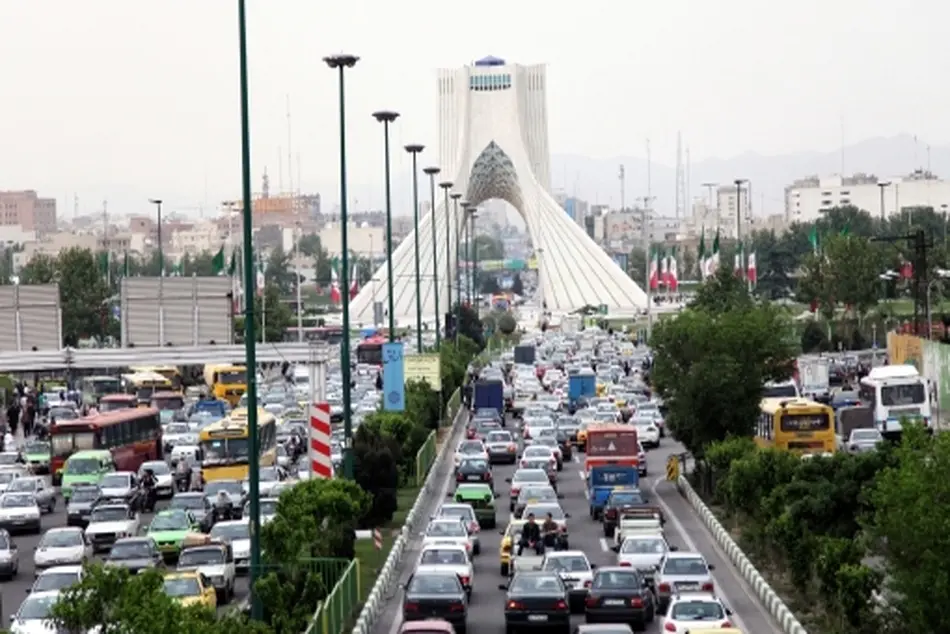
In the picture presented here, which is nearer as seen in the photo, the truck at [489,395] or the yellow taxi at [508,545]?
the yellow taxi at [508,545]

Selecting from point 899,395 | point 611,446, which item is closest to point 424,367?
point 899,395

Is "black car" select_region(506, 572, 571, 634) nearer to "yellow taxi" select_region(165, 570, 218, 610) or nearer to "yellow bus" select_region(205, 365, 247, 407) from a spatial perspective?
"yellow taxi" select_region(165, 570, 218, 610)

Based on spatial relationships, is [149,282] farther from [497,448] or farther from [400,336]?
[400,336]

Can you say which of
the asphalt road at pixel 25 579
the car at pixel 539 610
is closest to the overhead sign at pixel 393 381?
the asphalt road at pixel 25 579

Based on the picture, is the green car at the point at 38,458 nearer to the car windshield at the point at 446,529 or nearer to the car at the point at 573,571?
the car windshield at the point at 446,529

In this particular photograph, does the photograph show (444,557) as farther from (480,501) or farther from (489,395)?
(489,395)

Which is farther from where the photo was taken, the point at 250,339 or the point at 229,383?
the point at 229,383
